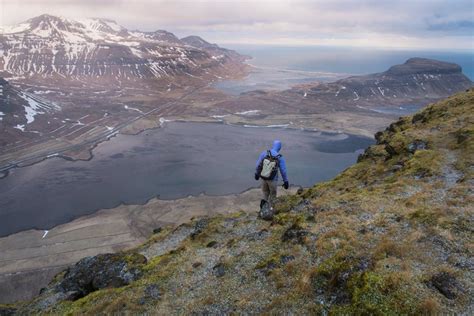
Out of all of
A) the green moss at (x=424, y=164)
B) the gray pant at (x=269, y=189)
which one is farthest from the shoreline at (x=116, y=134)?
the green moss at (x=424, y=164)

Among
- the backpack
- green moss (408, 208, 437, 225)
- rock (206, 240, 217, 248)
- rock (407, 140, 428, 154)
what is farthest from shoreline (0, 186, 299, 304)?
green moss (408, 208, 437, 225)

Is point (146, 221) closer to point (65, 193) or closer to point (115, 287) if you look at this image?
point (65, 193)

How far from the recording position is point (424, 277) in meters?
11.1

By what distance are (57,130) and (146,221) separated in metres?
102

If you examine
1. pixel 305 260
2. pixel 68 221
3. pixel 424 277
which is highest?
pixel 424 277

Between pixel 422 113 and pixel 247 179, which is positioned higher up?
pixel 422 113

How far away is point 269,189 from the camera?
20172mm

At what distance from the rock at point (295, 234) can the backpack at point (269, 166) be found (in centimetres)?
304

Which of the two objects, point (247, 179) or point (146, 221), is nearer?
point (146, 221)

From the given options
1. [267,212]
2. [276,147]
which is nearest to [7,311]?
[267,212]

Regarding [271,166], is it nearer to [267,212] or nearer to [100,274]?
[267,212]

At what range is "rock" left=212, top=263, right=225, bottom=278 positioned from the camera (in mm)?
15938

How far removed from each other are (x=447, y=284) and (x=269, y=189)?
10.8m

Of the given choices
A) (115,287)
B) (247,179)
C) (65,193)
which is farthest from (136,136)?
(115,287)
